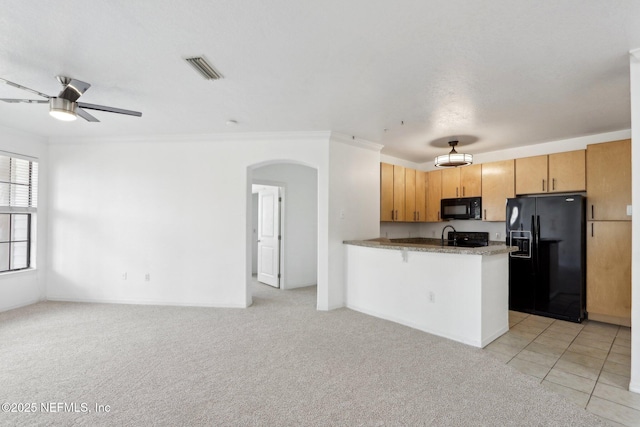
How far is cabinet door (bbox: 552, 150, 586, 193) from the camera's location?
4.09 m

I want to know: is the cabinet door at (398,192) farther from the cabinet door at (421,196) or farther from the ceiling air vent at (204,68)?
the ceiling air vent at (204,68)

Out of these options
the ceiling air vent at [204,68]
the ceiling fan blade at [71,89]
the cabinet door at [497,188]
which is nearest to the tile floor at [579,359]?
the cabinet door at [497,188]

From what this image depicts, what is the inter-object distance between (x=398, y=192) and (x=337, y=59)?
3.49 meters

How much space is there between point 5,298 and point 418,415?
18.1 feet

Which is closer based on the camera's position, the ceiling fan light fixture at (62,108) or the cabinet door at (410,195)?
the ceiling fan light fixture at (62,108)

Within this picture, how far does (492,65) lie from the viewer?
94.5 inches

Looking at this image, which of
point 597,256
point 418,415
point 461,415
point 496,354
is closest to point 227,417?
point 418,415

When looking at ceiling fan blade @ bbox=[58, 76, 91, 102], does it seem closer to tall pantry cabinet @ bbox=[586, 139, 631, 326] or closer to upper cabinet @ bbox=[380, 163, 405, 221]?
upper cabinet @ bbox=[380, 163, 405, 221]

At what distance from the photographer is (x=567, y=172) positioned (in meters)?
4.20

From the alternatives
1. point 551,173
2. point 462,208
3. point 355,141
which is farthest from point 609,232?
point 355,141

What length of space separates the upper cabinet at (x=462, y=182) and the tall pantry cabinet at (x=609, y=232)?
145 centimetres

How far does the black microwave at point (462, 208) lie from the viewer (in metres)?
5.14

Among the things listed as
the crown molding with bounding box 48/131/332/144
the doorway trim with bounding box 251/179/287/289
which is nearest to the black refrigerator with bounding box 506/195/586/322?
the crown molding with bounding box 48/131/332/144

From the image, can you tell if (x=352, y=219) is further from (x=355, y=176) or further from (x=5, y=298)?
(x=5, y=298)
